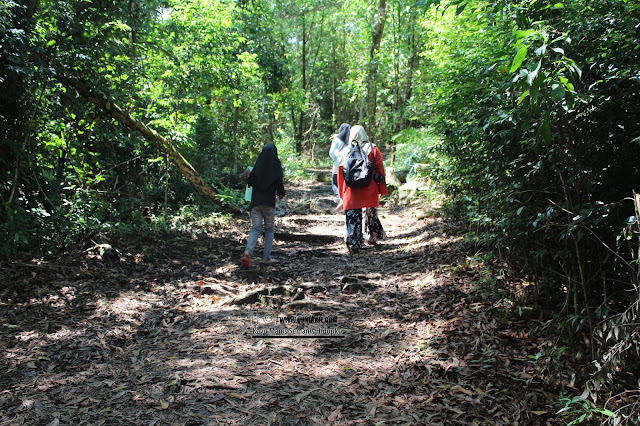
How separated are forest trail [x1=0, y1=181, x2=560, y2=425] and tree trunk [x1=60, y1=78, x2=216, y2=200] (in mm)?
2300

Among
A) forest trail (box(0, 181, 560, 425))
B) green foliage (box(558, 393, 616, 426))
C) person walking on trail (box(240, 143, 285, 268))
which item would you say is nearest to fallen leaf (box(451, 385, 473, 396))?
forest trail (box(0, 181, 560, 425))

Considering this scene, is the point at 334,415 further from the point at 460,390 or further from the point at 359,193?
the point at 359,193

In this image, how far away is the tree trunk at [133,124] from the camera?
6595mm

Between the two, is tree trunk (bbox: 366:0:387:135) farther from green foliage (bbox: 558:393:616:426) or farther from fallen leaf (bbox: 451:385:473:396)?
green foliage (bbox: 558:393:616:426)

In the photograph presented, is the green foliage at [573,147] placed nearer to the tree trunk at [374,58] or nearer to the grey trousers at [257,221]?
the grey trousers at [257,221]

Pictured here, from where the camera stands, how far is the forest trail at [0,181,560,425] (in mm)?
3039

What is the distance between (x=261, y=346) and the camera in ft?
13.2

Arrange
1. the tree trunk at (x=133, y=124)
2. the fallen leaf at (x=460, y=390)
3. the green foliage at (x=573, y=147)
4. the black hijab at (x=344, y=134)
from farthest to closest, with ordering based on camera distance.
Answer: the black hijab at (x=344, y=134), the tree trunk at (x=133, y=124), the fallen leaf at (x=460, y=390), the green foliage at (x=573, y=147)

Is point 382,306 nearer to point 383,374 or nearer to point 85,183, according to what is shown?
point 383,374

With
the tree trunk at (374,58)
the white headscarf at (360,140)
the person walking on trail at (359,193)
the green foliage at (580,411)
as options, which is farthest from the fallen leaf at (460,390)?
the tree trunk at (374,58)

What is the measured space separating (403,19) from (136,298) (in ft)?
57.8

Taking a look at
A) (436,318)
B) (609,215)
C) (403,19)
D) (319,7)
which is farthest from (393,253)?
(319,7)

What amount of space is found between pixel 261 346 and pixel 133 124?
5.48 m

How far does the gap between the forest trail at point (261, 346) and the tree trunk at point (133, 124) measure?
7.54 ft
